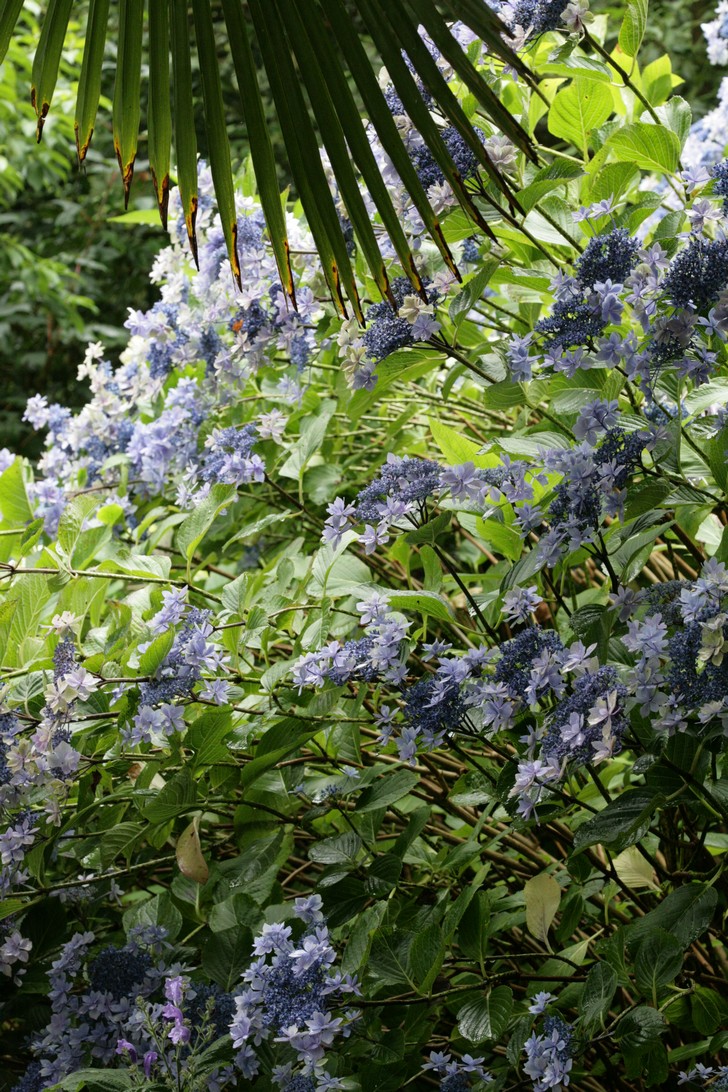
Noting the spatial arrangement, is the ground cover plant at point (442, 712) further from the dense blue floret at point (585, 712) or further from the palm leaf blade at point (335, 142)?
the palm leaf blade at point (335, 142)

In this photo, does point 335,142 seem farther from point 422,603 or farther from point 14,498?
point 14,498

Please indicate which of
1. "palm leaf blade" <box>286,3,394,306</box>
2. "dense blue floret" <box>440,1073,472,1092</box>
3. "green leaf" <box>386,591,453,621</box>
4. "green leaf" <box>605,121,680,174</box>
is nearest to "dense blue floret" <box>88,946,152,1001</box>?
"dense blue floret" <box>440,1073,472,1092</box>

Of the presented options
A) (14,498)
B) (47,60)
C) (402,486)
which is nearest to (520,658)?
(402,486)

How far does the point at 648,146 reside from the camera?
1.04m

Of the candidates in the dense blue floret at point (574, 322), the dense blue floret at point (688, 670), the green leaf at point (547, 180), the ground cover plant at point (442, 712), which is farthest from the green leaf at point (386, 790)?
the green leaf at point (547, 180)

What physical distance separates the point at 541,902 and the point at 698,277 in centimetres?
56

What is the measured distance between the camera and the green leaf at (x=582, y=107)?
111cm

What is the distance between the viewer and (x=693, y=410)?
1.05 m

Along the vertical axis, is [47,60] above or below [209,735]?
above

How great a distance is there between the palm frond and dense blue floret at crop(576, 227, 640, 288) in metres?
0.10

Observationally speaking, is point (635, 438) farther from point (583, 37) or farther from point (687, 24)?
point (687, 24)

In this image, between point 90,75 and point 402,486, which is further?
point 402,486

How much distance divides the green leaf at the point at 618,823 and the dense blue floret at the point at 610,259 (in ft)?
1.42

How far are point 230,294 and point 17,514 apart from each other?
0.41 meters
